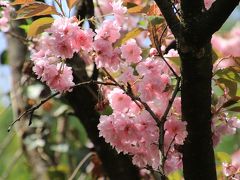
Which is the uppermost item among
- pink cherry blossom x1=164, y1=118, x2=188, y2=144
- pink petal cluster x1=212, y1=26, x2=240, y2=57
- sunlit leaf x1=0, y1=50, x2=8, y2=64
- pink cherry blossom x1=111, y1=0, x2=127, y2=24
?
pink cherry blossom x1=111, y1=0, x2=127, y2=24

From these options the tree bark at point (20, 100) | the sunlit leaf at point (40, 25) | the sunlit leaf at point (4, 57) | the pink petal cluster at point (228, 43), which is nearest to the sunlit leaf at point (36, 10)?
the sunlit leaf at point (40, 25)

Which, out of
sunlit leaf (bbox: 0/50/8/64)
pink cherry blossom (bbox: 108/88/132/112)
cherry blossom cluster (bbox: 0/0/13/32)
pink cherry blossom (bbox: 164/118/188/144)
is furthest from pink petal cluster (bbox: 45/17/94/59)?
sunlit leaf (bbox: 0/50/8/64)

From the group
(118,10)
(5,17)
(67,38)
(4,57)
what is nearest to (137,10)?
(118,10)

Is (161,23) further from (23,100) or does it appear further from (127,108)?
(23,100)

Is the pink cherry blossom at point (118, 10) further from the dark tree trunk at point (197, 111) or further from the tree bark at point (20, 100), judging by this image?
the tree bark at point (20, 100)

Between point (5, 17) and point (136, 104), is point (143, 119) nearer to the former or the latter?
point (136, 104)

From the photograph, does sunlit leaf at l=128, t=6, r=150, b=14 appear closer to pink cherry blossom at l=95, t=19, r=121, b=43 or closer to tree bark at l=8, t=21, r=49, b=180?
pink cherry blossom at l=95, t=19, r=121, b=43

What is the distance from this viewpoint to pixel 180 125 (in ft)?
3.02

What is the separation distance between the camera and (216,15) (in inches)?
31.5

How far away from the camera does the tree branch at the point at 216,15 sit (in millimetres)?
790

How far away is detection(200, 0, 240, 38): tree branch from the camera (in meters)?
0.79

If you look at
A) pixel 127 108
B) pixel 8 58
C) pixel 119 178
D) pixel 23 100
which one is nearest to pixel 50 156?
pixel 23 100

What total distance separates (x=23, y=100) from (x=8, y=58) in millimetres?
223

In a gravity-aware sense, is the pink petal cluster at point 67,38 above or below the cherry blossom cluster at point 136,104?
above
